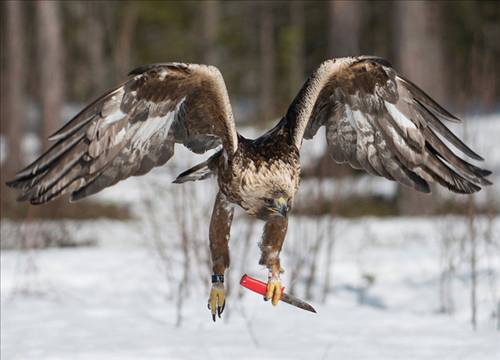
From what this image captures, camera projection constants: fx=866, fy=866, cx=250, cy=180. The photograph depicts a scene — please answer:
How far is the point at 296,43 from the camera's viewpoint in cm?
3250

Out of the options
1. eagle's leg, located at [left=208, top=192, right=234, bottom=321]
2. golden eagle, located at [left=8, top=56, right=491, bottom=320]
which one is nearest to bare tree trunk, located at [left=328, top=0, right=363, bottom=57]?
golden eagle, located at [left=8, top=56, right=491, bottom=320]

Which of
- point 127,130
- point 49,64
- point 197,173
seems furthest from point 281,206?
point 49,64

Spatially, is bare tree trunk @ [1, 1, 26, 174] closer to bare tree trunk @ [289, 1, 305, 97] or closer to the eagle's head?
the eagle's head

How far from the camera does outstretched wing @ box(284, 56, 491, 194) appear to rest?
5582 millimetres

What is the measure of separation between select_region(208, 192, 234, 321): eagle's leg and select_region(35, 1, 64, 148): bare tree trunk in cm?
1114

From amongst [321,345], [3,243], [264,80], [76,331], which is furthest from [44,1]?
[264,80]

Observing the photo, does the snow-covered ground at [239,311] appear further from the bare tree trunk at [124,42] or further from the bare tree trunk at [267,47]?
the bare tree trunk at [267,47]

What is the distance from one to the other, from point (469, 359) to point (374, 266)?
14.9ft

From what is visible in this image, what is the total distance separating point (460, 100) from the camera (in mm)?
7535

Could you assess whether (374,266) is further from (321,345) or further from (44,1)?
(44,1)

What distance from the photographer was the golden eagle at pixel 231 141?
16.6 ft

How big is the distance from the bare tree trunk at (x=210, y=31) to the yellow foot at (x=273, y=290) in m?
24.9

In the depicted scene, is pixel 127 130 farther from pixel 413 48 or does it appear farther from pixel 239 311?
pixel 413 48

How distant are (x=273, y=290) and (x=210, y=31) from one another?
88.2ft
